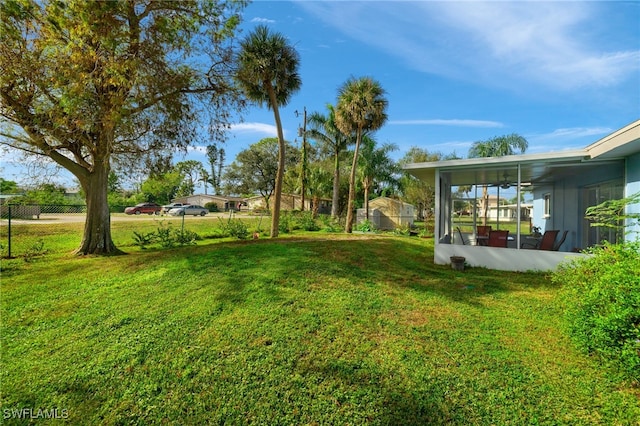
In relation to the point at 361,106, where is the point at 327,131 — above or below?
below

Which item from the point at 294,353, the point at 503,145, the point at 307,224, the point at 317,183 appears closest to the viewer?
the point at 294,353

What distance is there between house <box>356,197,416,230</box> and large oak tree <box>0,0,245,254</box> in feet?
49.3

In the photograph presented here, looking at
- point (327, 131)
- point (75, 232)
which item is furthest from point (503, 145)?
point (75, 232)

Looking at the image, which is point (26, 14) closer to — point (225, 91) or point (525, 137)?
point (225, 91)

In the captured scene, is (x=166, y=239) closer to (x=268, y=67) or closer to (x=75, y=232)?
(x=75, y=232)

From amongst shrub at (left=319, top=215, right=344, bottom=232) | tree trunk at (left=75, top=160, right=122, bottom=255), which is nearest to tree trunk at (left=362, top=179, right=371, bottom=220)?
shrub at (left=319, top=215, right=344, bottom=232)

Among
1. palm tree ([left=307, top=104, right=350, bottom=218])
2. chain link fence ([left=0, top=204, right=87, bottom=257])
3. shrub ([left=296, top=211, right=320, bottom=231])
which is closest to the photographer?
chain link fence ([left=0, top=204, right=87, bottom=257])

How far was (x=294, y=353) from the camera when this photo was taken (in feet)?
11.3

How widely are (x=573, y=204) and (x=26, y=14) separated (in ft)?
52.8

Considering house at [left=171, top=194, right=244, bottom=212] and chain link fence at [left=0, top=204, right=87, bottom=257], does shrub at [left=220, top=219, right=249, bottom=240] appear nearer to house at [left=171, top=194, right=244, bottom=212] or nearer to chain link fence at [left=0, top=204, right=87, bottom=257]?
chain link fence at [left=0, top=204, right=87, bottom=257]

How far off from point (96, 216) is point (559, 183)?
15872mm

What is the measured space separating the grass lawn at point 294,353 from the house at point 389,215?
16.5m

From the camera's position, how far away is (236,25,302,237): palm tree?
1164 cm

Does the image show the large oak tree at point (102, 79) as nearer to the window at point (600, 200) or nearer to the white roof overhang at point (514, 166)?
the white roof overhang at point (514, 166)
